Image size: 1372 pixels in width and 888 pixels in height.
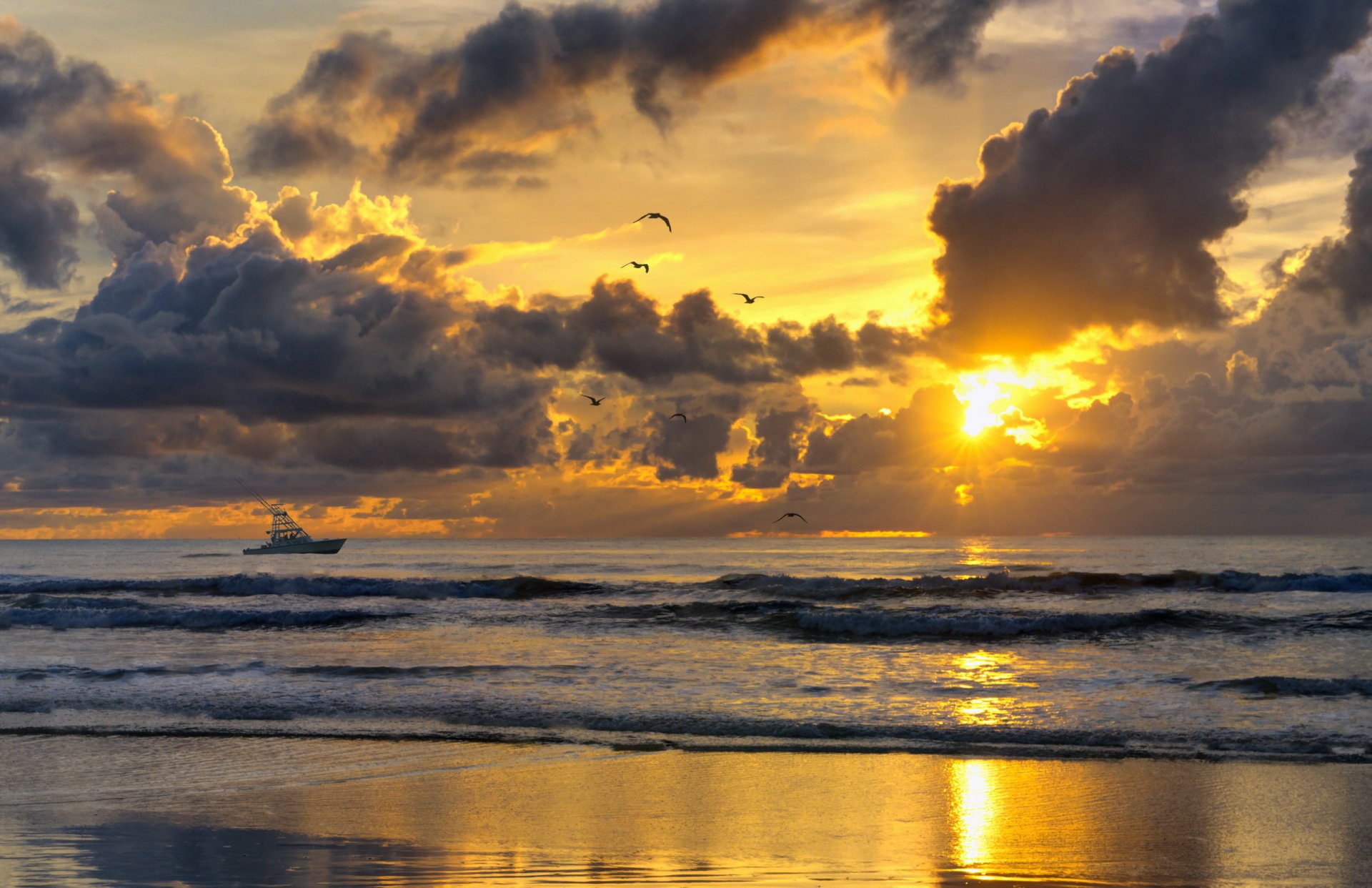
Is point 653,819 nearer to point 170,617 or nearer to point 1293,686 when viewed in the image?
point 1293,686

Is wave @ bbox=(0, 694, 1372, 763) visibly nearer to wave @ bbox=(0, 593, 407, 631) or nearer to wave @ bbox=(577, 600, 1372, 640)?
wave @ bbox=(577, 600, 1372, 640)

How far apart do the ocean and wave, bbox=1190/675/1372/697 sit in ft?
0.28

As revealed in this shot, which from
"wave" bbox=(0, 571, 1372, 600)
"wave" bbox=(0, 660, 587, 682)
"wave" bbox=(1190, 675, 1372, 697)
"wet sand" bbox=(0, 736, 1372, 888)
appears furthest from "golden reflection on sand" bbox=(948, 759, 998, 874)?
"wave" bbox=(0, 571, 1372, 600)

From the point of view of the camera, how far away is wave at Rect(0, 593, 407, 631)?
130ft

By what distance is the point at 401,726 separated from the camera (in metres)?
18.0

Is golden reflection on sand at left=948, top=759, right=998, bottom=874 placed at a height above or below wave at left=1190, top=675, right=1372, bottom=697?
below

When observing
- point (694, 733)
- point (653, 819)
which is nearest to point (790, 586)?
point (694, 733)

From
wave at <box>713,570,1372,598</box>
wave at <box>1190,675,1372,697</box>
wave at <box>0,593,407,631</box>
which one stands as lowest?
wave at <box>0,593,407,631</box>

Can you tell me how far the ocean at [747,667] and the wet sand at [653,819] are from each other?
156 cm

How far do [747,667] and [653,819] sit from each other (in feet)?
44.1

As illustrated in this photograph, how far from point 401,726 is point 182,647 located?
1689 centimetres

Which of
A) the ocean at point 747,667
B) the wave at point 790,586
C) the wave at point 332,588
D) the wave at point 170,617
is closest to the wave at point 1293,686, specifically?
the ocean at point 747,667

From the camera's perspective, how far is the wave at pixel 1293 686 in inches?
800

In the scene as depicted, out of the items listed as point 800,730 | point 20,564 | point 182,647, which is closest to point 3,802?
point 800,730
